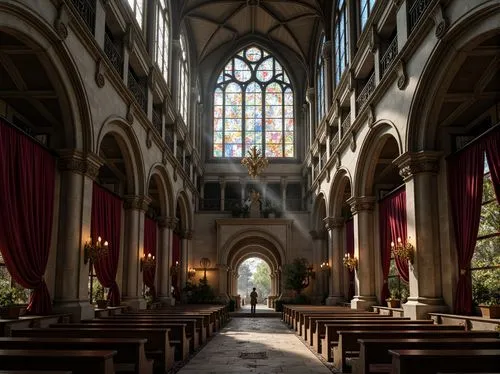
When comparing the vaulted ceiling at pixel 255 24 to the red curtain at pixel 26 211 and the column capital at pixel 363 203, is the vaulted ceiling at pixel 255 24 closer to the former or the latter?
the column capital at pixel 363 203

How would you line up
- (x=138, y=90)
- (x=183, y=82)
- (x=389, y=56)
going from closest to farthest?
1. (x=389, y=56)
2. (x=138, y=90)
3. (x=183, y=82)

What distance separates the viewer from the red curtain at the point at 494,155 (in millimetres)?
12023

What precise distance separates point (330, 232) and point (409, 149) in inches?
532

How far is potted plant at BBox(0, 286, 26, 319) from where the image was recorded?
1120 cm

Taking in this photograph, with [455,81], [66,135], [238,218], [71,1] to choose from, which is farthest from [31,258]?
[238,218]

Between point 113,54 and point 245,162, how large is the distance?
15242mm

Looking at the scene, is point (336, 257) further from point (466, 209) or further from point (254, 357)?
point (254, 357)

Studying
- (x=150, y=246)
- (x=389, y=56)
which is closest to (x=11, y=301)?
(x=150, y=246)

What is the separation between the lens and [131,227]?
800 inches

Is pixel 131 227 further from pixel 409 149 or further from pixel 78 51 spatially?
pixel 409 149

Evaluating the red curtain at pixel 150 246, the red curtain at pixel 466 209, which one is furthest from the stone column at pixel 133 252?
the red curtain at pixel 466 209

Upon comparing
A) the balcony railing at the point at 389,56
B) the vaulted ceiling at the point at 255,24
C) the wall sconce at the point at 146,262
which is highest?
the vaulted ceiling at the point at 255,24

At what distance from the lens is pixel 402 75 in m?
15.4

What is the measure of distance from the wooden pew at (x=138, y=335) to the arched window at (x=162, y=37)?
1610 cm
